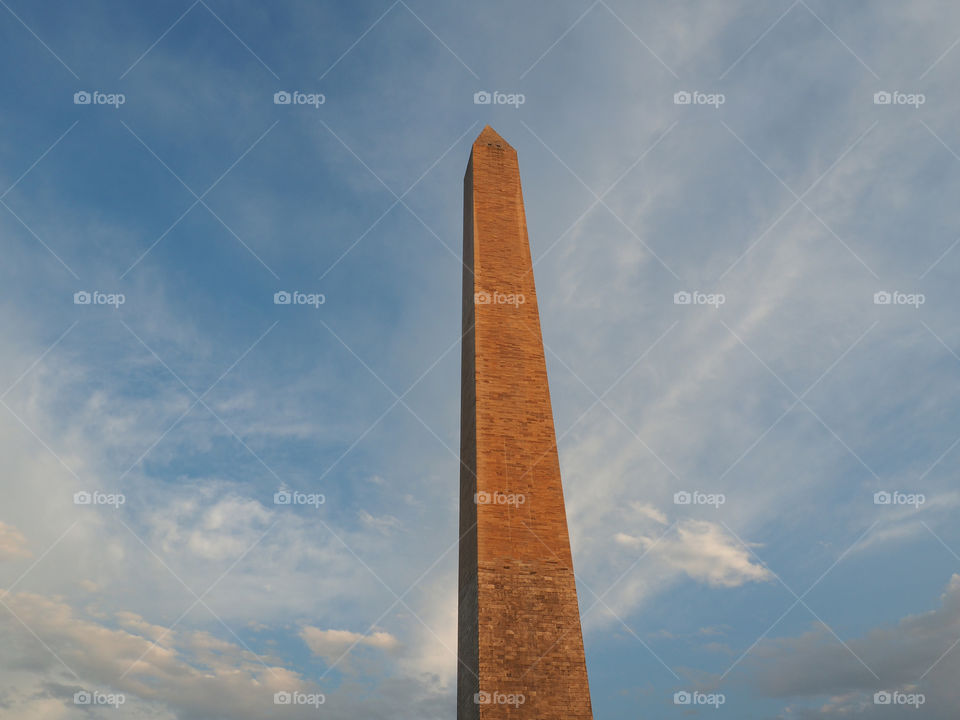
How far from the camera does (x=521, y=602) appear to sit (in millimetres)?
12609

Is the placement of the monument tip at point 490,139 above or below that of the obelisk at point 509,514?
above

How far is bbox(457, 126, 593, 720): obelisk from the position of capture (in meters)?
12.1

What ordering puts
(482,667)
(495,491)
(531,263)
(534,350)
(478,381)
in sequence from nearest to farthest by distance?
(482,667)
(495,491)
(478,381)
(534,350)
(531,263)

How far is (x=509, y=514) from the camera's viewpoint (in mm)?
13297

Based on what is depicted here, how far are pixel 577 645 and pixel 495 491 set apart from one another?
3.03 meters

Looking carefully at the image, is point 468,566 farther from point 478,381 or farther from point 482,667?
point 478,381

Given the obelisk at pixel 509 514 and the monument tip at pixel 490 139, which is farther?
the monument tip at pixel 490 139

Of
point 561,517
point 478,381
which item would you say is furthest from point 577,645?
point 478,381

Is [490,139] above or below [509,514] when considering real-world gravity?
above

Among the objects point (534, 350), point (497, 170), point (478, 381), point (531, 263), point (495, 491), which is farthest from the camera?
point (497, 170)

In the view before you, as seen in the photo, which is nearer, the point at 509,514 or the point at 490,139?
the point at 509,514

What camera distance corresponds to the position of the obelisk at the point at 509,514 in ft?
39.5

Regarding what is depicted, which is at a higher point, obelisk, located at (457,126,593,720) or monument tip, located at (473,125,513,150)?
monument tip, located at (473,125,513,150)

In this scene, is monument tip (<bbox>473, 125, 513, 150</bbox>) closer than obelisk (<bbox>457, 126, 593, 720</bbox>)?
No
